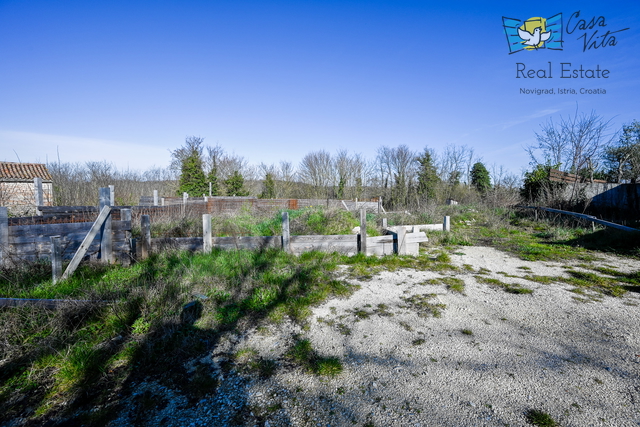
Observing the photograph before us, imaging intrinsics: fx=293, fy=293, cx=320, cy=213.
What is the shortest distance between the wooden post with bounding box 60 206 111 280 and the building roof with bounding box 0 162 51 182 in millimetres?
19747

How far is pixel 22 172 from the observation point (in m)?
20.8

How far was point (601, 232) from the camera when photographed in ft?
29.6

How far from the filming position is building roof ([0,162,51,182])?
19.7 m

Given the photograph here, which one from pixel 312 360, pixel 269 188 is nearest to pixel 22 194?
pixel 269 188

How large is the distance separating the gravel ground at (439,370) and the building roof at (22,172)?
24599 mm

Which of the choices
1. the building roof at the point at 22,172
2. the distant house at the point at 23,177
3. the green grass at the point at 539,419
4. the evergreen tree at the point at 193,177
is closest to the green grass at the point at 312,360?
the green grass at the point at 539,419

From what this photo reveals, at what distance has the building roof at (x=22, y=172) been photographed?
19703mm

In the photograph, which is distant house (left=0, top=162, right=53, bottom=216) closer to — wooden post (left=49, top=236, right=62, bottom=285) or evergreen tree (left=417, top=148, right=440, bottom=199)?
wooden post (left=49, top=236, right=62, bottom=285)

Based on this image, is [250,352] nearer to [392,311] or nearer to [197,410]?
[197,410]

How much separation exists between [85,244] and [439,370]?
620cm

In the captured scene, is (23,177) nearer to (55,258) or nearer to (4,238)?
(4,238)

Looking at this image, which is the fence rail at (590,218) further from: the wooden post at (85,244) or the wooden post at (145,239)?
the wooden post at (85,244)

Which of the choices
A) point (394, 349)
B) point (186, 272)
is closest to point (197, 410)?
point (394, 349)

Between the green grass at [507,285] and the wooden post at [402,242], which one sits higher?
the wooden post at [402,242]
